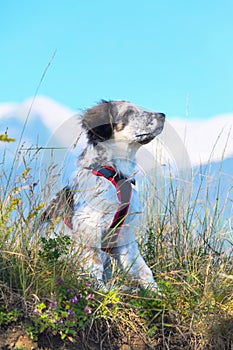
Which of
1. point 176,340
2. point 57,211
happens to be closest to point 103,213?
point 57,211

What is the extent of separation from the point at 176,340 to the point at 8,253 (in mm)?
1510

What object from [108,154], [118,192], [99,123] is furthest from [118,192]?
[99,123]

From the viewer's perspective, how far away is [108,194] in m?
4.77

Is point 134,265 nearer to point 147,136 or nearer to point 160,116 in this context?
point 147,136

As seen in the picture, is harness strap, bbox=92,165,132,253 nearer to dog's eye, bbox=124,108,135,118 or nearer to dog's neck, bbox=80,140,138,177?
dog's neck, bbox=80,140,138,177

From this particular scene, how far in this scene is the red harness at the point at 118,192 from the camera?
15.7ft

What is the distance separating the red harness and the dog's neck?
0.08 metres

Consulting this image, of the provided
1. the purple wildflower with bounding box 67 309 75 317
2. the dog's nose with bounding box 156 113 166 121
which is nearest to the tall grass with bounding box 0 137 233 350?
the purple wildflower with bounding box 67 309 75 317

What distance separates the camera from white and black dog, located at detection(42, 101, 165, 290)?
4.67 m

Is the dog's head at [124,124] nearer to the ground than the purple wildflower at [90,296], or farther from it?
farther from it

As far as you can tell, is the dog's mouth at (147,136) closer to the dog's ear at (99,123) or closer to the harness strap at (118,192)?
the dog's ear at (99,123)

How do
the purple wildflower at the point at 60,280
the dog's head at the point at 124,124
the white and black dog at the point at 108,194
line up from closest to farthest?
the purple wildflower at the point at 60,280 < the white and black dog at the point at 108,194 < the dog's head at the point at 124,124

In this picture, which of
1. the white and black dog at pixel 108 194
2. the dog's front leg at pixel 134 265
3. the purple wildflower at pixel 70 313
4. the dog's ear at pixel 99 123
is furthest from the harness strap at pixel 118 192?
the purple wildflower at pixel 70 313

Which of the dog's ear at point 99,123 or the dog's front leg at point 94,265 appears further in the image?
the dog's ear at point 99,123
